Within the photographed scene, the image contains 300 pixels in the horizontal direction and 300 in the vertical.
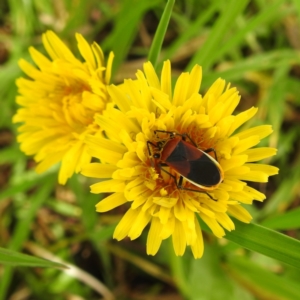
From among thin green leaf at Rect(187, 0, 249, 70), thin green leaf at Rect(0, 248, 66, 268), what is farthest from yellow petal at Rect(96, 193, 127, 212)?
thin green leaf at Rect(187, 0, 249, 70)

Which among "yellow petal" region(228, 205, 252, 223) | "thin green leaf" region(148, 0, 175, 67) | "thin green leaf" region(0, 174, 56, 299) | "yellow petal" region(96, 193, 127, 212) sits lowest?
"thin green leaf" region(0, 174, 56, 299)

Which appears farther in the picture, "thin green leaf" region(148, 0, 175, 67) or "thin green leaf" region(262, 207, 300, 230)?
"thin green leaf" region(262, 207, 300, 230)

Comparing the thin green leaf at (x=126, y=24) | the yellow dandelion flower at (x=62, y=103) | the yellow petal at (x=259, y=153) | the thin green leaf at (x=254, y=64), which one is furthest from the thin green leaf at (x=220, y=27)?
the yellow petal at (x=259, y=153)

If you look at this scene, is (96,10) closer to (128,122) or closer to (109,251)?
(109,251)

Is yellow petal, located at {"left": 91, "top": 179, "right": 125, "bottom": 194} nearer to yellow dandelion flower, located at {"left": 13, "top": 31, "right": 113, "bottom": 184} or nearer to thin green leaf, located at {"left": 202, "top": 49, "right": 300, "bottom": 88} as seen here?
yellow dandelion flower, located at {"left": 13, "top": 31, "right": 113, "bottom": 184}

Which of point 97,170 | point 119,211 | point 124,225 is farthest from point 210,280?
point 97,170

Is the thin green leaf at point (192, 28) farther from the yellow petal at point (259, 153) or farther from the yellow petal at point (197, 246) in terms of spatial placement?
the yellow petal at point (197, 246)

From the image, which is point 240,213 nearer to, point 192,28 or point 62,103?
point 62,103
